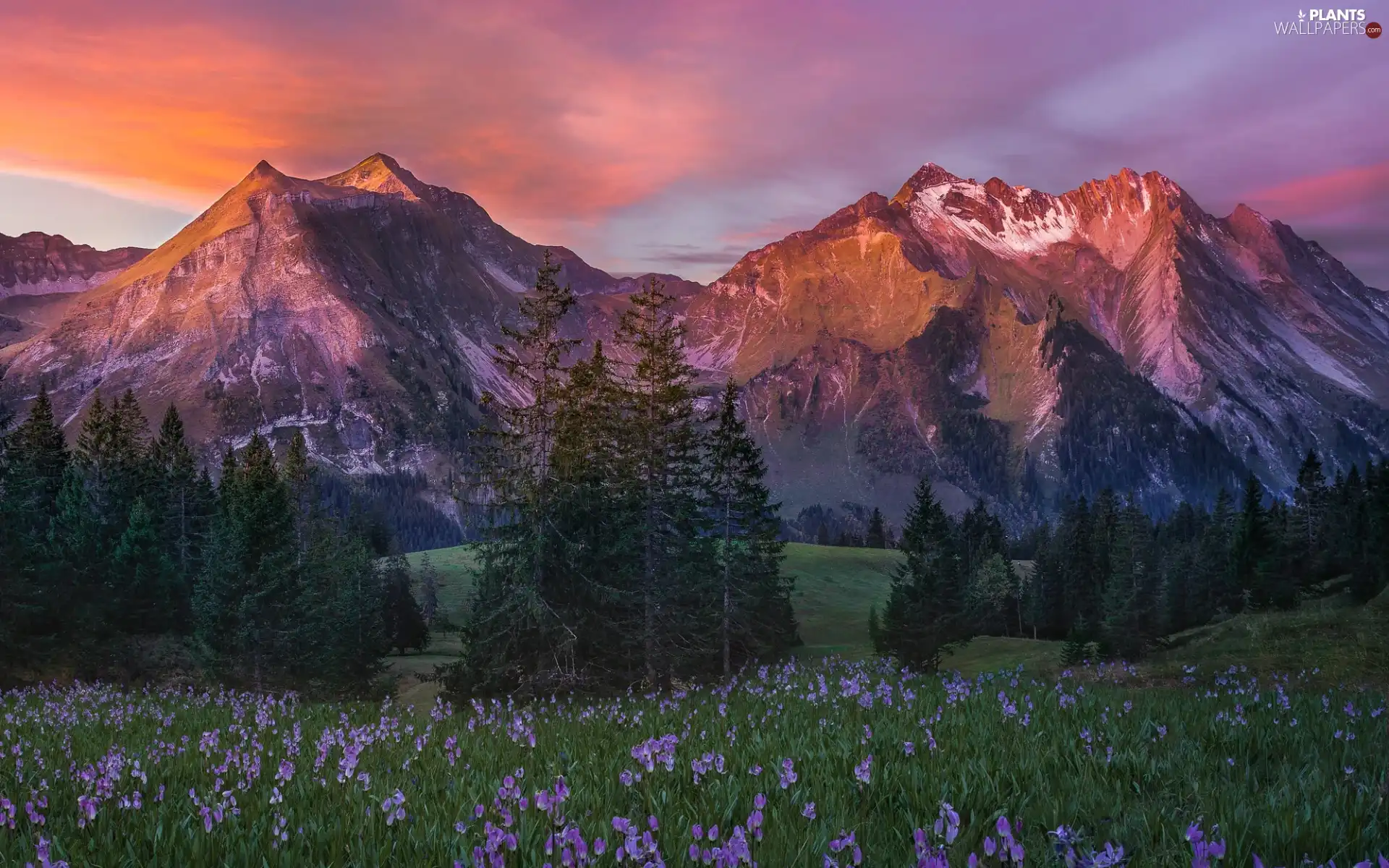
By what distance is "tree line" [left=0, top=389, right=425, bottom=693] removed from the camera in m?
52.1

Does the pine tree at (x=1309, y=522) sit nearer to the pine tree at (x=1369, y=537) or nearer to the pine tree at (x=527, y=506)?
the pine tree at (x=1369, y=537)

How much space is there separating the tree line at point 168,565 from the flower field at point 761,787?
156 feet

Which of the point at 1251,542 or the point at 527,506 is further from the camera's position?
the point at 1251,542

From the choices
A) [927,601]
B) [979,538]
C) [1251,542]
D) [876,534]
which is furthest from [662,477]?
[876,534]

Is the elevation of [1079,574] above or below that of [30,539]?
below

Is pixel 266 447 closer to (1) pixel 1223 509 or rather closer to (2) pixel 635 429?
(2) pixel 635 429

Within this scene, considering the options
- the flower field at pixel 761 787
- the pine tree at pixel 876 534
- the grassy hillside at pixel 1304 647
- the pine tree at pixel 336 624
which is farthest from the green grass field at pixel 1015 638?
the flower field at pixel 761 787

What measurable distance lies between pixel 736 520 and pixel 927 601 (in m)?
18.4

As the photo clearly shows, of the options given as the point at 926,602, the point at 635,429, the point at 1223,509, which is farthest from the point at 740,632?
the point at 1223,509

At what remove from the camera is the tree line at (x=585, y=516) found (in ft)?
100

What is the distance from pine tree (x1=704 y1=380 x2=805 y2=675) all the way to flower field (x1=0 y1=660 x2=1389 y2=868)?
41063 millimetres

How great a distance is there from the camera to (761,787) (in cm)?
522

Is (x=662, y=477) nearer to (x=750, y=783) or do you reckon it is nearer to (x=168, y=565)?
(x=750, y=783)

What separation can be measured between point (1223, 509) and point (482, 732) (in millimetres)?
137995
